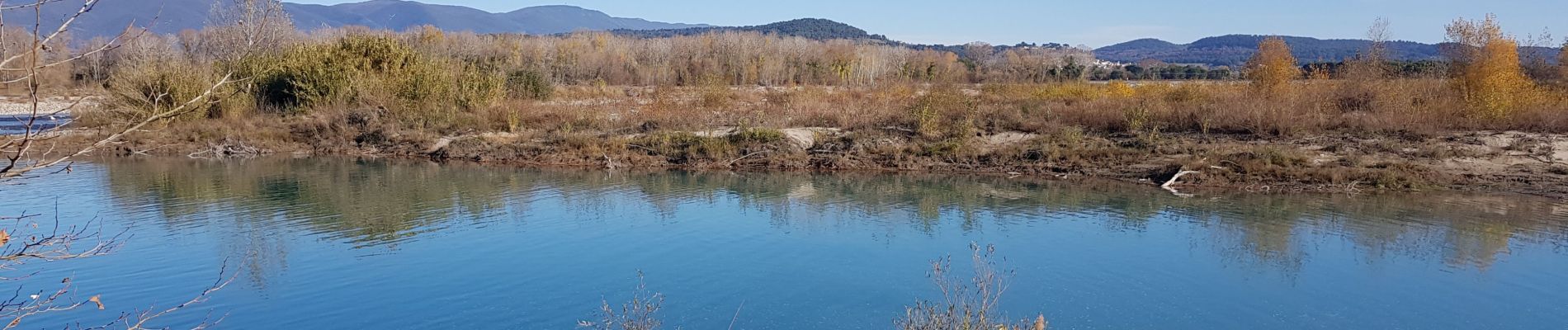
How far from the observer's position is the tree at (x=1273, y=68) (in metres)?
26.0

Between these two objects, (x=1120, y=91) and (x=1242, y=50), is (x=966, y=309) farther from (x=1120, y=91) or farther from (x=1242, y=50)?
(x=1242, y=50)

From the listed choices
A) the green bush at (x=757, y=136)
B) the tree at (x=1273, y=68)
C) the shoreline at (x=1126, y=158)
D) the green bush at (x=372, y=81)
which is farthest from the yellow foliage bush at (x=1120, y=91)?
the green bush at (x=372, y=81)

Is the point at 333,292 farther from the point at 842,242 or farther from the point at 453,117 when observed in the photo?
the point at 453,117

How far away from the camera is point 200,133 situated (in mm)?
24781

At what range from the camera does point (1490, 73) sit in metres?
21.3

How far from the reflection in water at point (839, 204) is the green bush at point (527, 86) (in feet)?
35.9

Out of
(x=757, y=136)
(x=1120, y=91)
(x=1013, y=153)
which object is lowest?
(x=1013, y=153)

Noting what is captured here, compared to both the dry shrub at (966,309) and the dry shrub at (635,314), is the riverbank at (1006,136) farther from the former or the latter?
the dry shrub at (635,314)

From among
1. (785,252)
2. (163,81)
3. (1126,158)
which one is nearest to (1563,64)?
(1126,158)

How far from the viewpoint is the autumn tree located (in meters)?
20.5

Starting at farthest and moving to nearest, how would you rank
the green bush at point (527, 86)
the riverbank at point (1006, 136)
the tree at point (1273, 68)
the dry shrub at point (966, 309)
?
the green bush at point (527, 86) < the tree at point (1273, 68) < the riverbank at point (1006, 136) < the dry shrub at point (966, 309)

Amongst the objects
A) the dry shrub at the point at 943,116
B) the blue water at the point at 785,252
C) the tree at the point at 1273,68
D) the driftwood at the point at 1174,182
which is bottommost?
the blue water at the point at 785,252

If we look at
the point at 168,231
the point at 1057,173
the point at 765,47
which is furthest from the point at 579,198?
the point at 765,47

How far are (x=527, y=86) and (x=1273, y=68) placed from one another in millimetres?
21469
